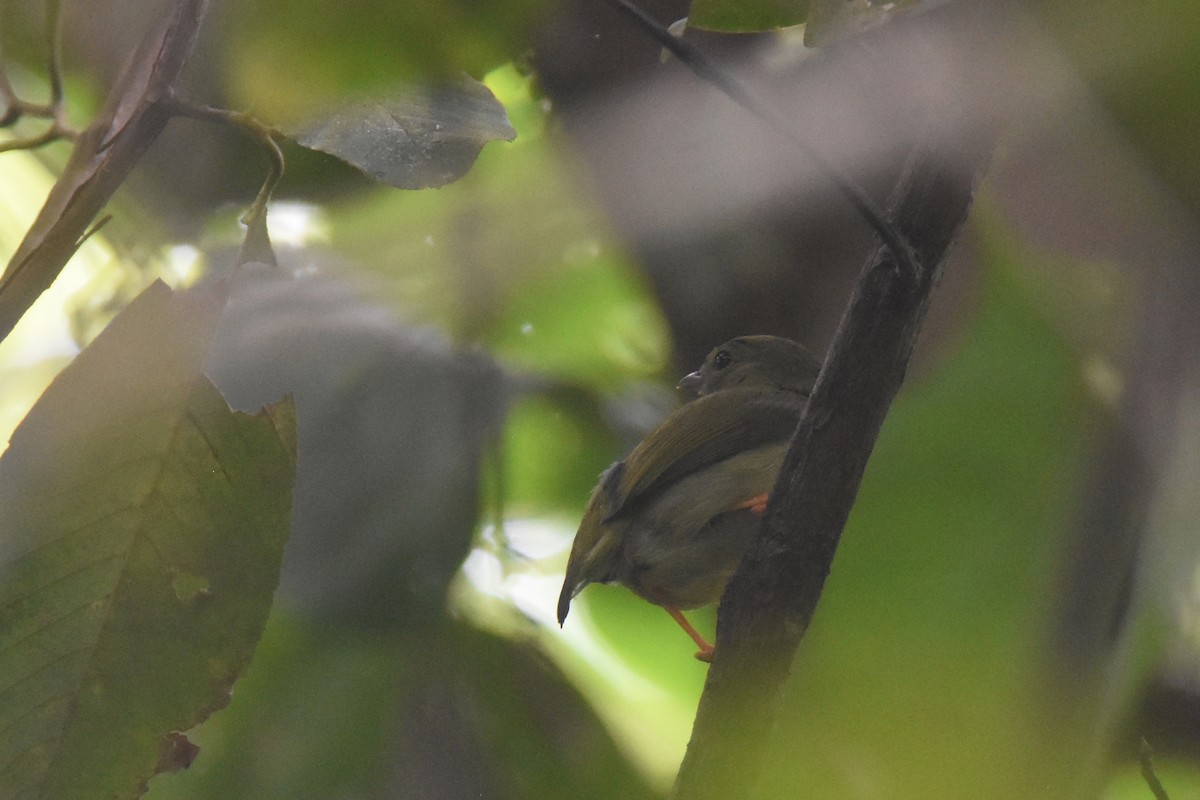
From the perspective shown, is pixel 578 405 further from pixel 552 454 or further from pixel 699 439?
pixel 699 439

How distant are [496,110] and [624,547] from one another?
162 cm

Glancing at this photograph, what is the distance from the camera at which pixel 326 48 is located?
154 cm

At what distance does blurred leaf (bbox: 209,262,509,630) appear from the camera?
393 cm

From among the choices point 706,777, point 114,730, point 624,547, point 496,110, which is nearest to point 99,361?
point 114,730

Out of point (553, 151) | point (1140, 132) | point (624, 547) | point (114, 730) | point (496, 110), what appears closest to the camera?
point (114, 730)

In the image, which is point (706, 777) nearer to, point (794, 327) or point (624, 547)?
point (624, 547)

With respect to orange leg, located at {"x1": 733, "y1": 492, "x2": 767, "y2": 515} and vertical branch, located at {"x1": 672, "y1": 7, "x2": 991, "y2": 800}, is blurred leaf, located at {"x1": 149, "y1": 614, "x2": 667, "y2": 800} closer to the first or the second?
orange leg, located at {"x1": 733, "y1": 492, "x2": 767, "y2": 515}

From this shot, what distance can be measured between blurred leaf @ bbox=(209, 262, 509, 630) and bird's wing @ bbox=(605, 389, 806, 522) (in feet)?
2.95

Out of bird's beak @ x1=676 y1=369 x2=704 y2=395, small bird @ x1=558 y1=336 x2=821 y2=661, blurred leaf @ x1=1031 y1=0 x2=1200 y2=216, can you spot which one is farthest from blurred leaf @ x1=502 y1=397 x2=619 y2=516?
blurred leaf @ x1=1031 y1=0 x2=1200 y2=216

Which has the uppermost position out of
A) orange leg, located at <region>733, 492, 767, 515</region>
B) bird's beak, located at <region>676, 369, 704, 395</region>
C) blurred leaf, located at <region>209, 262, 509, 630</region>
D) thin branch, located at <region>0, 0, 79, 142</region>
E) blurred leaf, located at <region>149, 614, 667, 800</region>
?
thin branch, located at <region>0, 0, 79, 142</region>

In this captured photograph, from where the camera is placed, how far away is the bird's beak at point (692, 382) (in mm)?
3932

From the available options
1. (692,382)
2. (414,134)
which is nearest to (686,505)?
(692,382)

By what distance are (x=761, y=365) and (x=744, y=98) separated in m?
2.41

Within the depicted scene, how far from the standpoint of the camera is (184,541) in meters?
1.61
